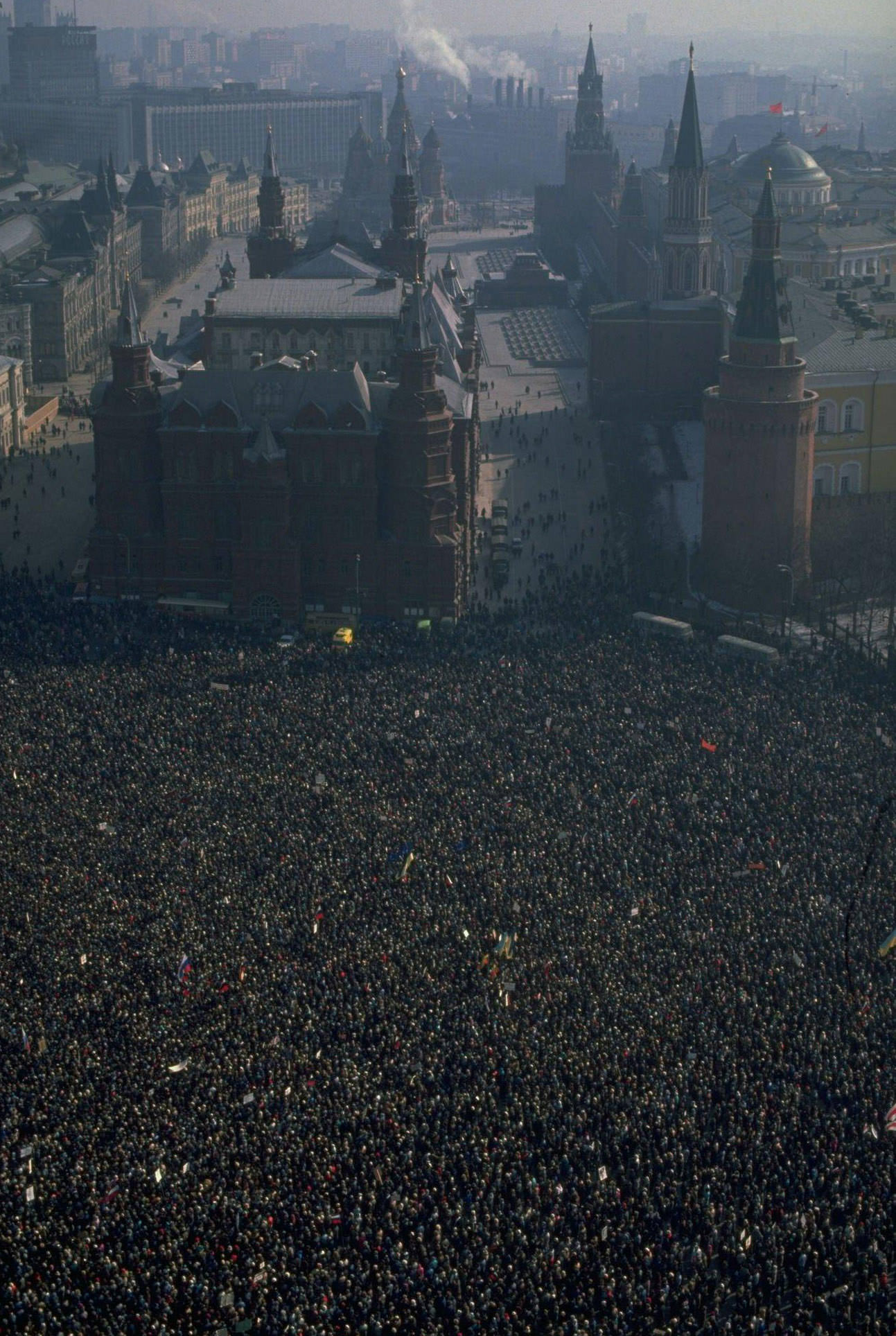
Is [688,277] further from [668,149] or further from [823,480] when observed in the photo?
[668,149]

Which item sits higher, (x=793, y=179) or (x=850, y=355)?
(x=793, y=179)

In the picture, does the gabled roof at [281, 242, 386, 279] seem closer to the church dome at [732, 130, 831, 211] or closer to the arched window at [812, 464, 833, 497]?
the arched window at [812, 464, 833, 497]

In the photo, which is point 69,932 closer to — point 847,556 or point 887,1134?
point 887,1134

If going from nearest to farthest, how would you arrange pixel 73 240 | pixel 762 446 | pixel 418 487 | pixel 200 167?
pixel 418 487
pixel 762 446
pixel 73 240
pixel 200 167

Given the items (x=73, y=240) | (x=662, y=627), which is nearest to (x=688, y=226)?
(x=73, y=240)

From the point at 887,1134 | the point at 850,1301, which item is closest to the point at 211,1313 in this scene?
the point at 850,1301

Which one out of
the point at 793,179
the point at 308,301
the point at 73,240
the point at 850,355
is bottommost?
the point at 850,355
